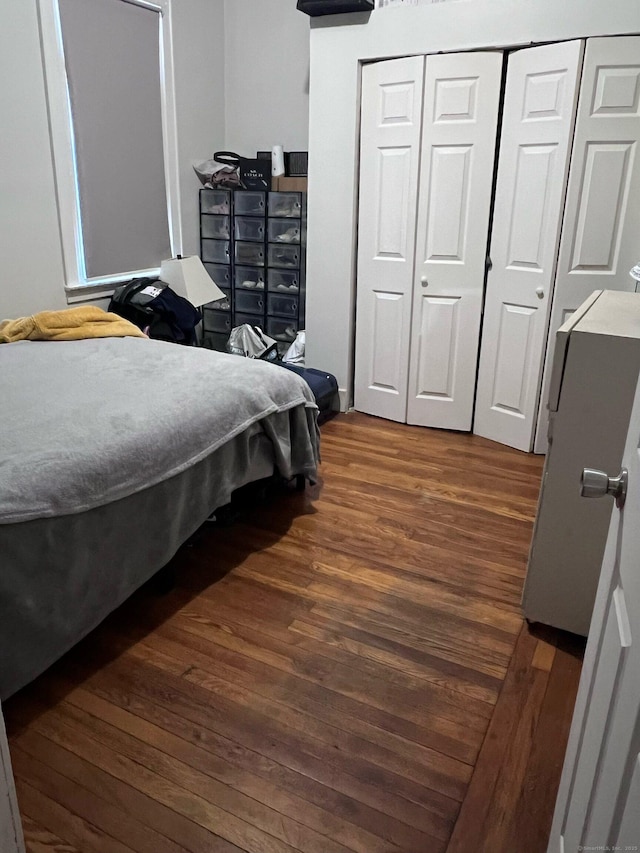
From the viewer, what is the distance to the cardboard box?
13.3 ft

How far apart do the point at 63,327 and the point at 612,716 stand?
109 inches

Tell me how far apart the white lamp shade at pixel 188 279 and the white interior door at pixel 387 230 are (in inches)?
35.4

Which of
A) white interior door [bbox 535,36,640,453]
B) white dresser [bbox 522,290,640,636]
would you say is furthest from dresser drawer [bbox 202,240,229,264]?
white dresser [bbox 522,290,640,636]

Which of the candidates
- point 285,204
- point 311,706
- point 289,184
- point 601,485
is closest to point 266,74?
point 289,184

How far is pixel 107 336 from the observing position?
301 cm

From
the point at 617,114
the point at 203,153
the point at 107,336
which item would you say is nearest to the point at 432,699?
the point at 107,336

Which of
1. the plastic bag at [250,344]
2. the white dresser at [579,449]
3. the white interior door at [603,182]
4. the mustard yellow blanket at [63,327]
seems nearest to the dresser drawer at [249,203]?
the plastic bag at [250,344]

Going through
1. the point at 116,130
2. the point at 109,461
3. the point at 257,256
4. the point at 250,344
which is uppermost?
the point at 116,130

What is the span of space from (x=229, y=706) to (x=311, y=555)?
0.81 metres

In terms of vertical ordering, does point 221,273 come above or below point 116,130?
below

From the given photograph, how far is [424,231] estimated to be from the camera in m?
3.51

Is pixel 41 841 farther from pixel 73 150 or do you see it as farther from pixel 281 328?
pixel 281 328

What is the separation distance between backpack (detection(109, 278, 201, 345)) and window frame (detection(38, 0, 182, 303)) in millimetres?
189

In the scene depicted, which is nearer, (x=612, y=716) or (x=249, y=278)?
(x=612, y=716)
